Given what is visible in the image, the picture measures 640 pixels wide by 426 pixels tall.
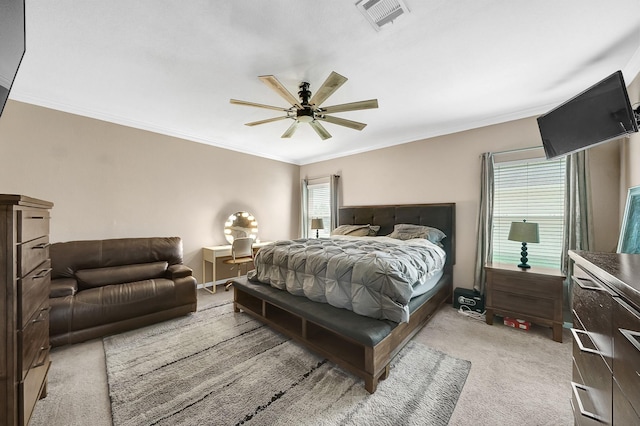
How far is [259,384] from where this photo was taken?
1815mm

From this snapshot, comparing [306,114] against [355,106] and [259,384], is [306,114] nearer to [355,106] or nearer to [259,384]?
[355,106]

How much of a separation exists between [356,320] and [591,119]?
238 cm

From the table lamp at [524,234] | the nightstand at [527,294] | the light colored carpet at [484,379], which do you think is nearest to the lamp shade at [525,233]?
the table lamp at [524,234]

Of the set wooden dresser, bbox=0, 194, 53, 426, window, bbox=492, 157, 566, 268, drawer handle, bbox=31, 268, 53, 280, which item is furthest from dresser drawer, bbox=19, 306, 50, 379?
window, bbox=492, 157, 566, 268

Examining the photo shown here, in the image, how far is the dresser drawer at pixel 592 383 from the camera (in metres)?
0.88

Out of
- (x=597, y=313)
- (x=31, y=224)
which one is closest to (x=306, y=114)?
(x=31, y=224)

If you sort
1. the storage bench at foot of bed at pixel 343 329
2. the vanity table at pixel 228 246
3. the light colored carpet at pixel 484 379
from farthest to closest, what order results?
the vanity table at pixel 228 246 < the storage bench at foot of bed at pixel 343 329 < the light colored carpet at pixel 484 379

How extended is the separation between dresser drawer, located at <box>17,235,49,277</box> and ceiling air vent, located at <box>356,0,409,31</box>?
227 cm

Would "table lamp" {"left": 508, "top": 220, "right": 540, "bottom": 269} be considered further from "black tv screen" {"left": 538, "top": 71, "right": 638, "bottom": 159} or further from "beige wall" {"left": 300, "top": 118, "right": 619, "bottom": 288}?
"black tv screen" {"left": 538, "top": 71, "right": 638, "bottom": 159}

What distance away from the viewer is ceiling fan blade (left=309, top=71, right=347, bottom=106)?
178cm

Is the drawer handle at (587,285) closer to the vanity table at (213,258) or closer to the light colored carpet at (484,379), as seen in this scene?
the light colored carpet at (484,379)

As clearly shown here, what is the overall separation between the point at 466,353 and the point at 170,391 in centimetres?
252

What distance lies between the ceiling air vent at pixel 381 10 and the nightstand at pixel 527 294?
2764 mm

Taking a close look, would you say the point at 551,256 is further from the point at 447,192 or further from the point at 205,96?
the point at 205,96
